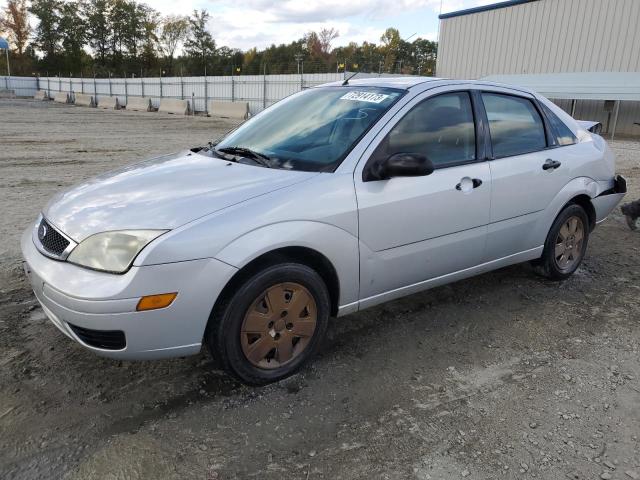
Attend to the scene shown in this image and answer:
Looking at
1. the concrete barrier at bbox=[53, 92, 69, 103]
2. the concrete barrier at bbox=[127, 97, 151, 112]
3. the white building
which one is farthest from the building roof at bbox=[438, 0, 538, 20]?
the concrete barrier at bbox=[53, 92, 69, 103]

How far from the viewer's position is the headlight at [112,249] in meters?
2.47

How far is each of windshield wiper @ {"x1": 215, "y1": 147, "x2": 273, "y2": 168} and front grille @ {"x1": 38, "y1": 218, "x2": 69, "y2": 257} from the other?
1.20 metres

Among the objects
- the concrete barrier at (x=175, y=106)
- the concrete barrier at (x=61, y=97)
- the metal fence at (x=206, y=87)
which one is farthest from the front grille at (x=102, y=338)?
the concrete barrier at (x=61, y=97)

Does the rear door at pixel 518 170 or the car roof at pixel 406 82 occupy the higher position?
the car roof at pixel 406 82

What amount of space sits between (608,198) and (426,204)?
7.95ft

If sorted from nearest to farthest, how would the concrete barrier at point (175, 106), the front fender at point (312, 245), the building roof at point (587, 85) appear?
the front fender at point (312, 245) → the building roof at point (587, 85) → the concrete barrier at point (175, 106)

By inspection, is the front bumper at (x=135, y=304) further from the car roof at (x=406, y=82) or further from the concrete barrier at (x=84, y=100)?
the concrete barrier at (x=84, y=100)

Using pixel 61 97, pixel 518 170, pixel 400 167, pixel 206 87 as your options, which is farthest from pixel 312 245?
pixel 61 97

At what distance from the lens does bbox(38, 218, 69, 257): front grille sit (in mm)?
2705

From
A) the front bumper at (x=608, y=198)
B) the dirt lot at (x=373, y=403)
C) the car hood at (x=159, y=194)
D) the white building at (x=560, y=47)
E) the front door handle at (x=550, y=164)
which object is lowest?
the dirt lot at (x=373, y=403)

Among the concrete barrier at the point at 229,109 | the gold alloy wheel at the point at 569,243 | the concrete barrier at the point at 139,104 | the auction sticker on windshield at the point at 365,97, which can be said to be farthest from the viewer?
the concrete barrier at the point at 139,104

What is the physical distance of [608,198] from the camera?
15.6 feet

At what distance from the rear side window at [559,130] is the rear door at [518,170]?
8 centimetres

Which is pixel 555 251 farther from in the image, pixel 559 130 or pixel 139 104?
pixel 139 104
